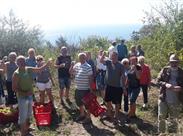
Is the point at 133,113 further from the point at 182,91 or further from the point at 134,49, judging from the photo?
the point at 134,49

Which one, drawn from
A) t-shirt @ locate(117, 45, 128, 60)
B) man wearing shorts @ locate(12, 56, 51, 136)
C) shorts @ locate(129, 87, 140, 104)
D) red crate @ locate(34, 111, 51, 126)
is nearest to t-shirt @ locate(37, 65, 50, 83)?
red crate @ locate(34, 111, 51, 126)

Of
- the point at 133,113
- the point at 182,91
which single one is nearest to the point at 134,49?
the point at 133,113

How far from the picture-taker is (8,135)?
11.6m

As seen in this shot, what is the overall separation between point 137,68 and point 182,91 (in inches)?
56.7

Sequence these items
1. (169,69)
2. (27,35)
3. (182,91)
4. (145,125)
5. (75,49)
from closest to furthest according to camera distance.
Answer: (169,69), (182,91), (145,125), (75,49), (27,35)

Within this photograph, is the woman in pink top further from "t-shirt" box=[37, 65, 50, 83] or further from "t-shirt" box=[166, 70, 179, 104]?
"t-shirt" box=[37, 65, 50, 83]

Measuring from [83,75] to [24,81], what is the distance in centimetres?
178

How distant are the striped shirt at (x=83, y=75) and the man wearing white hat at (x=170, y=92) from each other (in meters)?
2.03

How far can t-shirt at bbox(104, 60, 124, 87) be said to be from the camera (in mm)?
11656

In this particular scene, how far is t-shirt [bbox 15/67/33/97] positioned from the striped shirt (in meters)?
1.58

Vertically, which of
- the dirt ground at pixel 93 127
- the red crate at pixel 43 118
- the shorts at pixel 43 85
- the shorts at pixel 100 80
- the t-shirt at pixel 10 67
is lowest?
the dirt ground at pixel 93 127

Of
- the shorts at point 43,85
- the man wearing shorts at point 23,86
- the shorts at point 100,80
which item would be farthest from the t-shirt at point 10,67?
the shorts at point 100,80

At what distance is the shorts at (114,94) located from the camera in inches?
468

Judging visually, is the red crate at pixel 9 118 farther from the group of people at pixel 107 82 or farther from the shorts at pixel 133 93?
the shorts at pixel 133 93
